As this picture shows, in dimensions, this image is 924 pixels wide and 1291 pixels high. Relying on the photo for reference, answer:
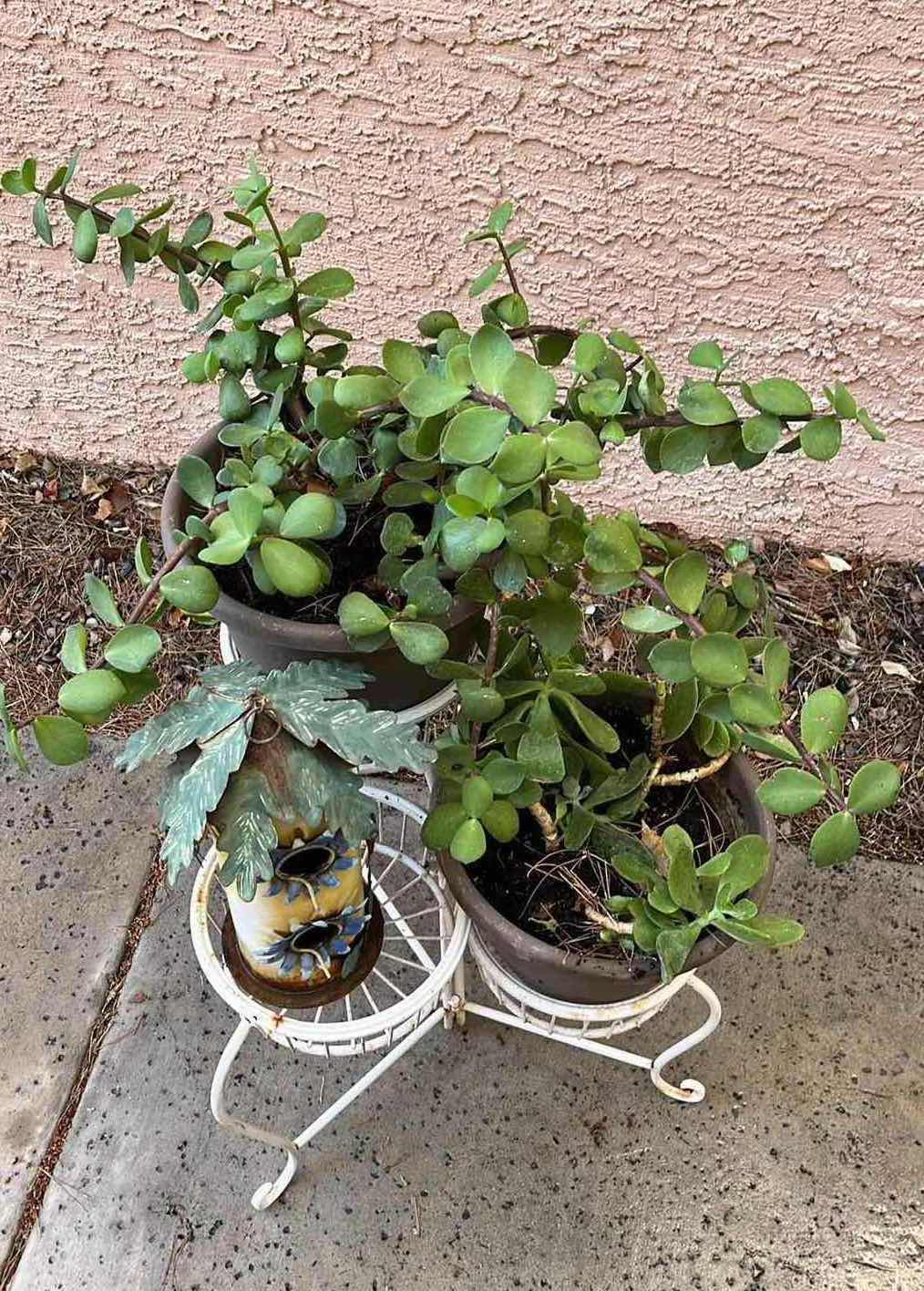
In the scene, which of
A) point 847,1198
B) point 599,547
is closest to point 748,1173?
point 847,1198

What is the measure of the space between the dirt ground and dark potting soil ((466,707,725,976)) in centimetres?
55

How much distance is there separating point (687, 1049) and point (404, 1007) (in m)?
0.52

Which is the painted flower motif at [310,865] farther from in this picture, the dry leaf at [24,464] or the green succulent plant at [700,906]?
the dry leaf at [24,464]

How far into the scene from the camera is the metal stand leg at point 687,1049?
1366mm

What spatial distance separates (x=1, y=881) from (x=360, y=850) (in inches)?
34.5

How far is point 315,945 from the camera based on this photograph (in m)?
1.23

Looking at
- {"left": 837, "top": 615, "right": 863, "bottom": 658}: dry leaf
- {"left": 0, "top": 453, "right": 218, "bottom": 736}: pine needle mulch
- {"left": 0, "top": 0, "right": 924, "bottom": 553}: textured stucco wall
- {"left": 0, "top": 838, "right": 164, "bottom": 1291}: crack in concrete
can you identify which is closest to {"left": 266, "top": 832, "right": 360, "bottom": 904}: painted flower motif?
{"left": 0, "top": 838, "right": 164, "bottom": 1291}: crack in concrete

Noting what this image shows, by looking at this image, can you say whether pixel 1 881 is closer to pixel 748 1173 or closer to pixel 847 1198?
pixel 748 1173

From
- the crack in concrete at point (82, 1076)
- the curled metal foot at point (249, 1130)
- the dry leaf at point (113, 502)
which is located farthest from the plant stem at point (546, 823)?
the dry leaf at point (113, 502)

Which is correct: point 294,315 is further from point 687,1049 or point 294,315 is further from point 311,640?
point 687,1049

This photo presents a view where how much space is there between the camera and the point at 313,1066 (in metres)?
1.58

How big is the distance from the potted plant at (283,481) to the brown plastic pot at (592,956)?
0.83 ft

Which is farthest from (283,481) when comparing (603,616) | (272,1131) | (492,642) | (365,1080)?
(603,616)

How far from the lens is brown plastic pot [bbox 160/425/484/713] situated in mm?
1002
